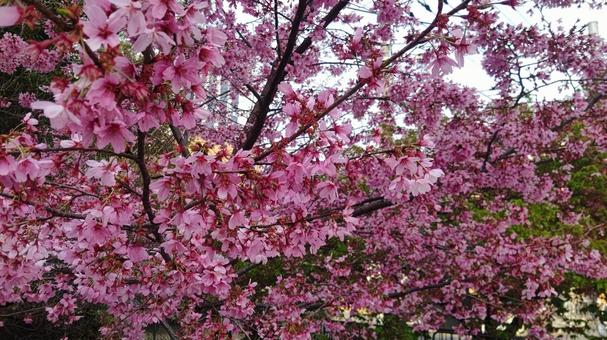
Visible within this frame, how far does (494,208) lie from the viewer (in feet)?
22.5

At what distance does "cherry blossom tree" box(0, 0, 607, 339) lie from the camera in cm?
168

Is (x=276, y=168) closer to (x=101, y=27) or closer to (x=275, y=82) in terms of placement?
(x=101, y=27)

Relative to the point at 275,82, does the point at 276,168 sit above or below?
below

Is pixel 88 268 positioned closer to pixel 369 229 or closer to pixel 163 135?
pixel 369 229

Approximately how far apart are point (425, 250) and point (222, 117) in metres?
3.66

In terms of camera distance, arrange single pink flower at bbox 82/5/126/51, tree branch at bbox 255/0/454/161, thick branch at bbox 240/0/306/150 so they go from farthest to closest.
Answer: thick branch at bbox 240/0/306/150, tree branch at bbox 255/0/454/161, single pink flower at bbox 82/5/126/51

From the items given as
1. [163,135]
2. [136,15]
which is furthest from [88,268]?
[163,135]

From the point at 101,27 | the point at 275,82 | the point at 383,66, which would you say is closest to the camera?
the point at 101,27

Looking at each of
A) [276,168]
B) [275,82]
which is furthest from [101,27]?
[275,82]

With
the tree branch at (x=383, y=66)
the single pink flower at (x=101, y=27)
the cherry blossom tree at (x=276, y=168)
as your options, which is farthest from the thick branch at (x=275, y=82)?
the single pink flower at (x=101, y=27)

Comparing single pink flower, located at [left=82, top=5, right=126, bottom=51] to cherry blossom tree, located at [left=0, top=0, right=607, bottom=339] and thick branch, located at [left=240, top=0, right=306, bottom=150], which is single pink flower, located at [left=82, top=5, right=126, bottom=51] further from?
thick branch, located at [left=240, top=0, right=306, bottom=150]

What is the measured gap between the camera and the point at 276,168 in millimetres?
2111

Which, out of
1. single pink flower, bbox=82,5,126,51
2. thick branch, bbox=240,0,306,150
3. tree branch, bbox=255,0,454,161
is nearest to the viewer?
single pink flower, bbox=82,5,126,51

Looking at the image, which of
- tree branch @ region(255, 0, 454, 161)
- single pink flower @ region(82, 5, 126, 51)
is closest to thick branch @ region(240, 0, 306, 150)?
tree branch @ region(255, 0, 454, 161)
